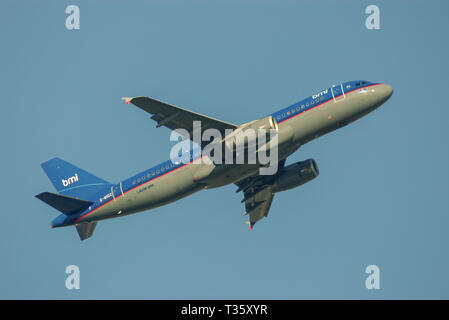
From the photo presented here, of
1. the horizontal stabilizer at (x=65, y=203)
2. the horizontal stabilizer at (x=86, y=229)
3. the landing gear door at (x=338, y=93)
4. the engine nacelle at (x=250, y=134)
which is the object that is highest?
the landing gear door at (x=338, y=93)

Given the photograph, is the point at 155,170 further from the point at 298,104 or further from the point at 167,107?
the point at 298,104

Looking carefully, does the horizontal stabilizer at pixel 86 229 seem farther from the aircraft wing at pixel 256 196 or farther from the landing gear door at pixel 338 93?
the landing gear door at pixel 338 93

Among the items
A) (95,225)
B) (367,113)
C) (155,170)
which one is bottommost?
(95,225)

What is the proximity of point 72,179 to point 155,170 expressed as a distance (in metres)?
8.90

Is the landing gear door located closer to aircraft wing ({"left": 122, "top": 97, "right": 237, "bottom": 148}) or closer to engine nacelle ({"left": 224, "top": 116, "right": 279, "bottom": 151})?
engine nacelle ({"left": 224, "top": 116, "right": 279, "bottom": 151})

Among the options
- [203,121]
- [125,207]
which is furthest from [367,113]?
[125,207]

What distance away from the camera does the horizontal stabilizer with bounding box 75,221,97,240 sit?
52125mm

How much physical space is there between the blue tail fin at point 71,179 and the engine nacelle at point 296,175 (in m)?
14.4

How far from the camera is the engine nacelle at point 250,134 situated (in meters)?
44.7

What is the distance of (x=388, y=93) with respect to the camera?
46469 millimetres

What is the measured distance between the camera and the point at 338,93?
153 feet

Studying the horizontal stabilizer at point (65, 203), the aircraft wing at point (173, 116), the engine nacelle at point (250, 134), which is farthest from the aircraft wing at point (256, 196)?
the horizontal stabilizer at point (65, 203)

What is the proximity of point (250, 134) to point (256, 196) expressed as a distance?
11.7m

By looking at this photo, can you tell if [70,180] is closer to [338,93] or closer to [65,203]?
[65,203]
